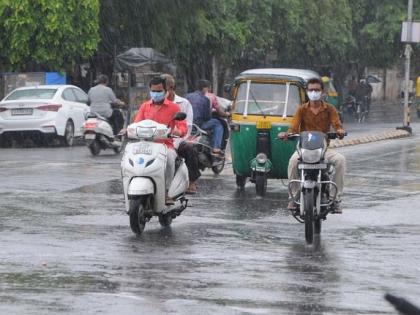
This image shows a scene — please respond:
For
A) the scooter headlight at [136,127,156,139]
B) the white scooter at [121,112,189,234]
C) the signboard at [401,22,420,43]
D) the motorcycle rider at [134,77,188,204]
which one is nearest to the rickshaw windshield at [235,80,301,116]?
the motorcycle rider at [134,77,188,204]

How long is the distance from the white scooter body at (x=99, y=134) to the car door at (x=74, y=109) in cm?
387

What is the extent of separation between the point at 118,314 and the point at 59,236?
415cm

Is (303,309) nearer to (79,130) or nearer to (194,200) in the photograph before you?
(194,200)

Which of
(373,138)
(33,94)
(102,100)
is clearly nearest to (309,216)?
(102,100)

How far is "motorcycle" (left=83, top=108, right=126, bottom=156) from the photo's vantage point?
24.2m

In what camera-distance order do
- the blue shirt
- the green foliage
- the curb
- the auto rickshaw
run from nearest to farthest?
1. the auto rickshaw
2. the blue shirt
3. the curb
4. the green foliage

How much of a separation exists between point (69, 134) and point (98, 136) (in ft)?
15.0

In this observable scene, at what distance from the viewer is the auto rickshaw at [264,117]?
17.1m

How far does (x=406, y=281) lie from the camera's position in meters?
9.41

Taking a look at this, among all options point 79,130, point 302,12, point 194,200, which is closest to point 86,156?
point 79,130

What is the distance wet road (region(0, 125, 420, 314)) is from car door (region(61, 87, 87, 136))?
10.6 meters

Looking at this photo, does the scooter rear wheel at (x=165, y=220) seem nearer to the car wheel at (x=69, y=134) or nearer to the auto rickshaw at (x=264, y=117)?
the auto rickshaw at (x=264, y=117)

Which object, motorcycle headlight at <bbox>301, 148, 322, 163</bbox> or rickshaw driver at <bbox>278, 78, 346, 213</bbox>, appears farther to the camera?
rickshaw driver at <bbox>278, 78, 346, 213</bbox>

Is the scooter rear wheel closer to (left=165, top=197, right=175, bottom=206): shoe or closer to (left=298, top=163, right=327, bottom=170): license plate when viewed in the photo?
(left=165, top=197, right=175, bottom=206): shoe
